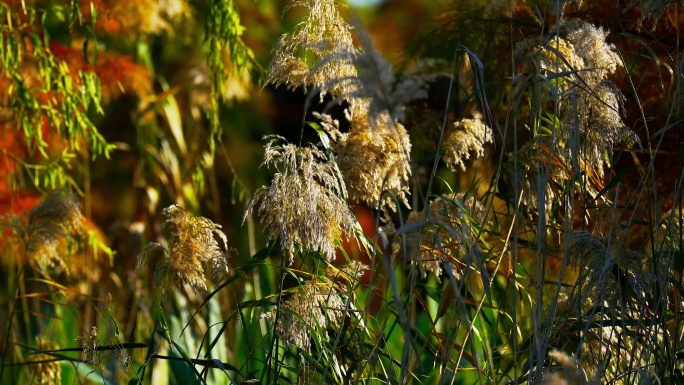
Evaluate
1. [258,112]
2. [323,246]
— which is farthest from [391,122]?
[258,112]

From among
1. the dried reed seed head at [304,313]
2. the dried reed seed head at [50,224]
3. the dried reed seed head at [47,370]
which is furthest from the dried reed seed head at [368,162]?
the dried reed seed head at [47,370]

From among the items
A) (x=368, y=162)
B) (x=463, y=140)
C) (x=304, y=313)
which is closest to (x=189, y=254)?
(x=304, y=313)

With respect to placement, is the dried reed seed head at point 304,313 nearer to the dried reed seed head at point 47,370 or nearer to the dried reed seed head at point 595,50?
the dried reed seed head at point 595,50

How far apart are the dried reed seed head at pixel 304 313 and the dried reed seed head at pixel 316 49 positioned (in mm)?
336

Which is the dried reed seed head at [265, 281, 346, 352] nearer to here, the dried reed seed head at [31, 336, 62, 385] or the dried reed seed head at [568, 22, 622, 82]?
the dried reed seed head at [568, 22, 622, 82]

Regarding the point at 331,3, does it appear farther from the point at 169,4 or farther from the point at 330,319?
the point at 169,4

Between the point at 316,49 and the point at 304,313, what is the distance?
1.43ft

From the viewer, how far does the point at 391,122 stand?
1.10m

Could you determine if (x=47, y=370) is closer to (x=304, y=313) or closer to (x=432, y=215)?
(x=304, y=313)

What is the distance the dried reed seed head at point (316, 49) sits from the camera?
1579 millimetres

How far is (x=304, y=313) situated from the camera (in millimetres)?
1564

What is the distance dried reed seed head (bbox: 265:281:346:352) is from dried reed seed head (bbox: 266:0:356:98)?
0.34 meters

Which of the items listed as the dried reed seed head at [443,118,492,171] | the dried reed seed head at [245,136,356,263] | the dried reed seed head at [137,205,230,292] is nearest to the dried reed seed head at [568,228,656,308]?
the dried reed seed head at [443,118,492,171]

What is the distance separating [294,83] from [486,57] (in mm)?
1032
